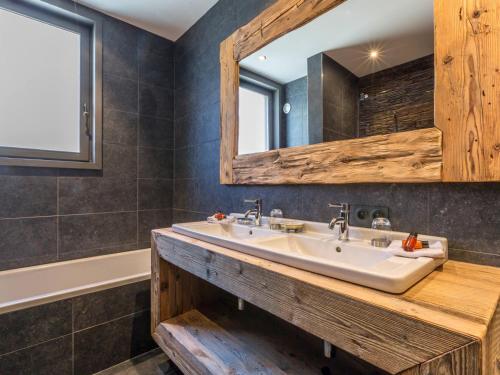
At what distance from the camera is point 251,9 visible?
64.5 inches

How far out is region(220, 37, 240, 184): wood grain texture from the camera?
1717 millimetres

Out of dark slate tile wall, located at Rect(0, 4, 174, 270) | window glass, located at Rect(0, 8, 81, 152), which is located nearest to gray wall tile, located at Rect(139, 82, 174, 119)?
dark slate tile wall, located at Rect(0, 4, 174, 270)

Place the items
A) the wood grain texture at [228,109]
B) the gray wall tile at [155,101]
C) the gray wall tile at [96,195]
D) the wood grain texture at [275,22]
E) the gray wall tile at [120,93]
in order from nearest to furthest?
the wood grain texture at [275,22]
the wood grain texture at [228,109]
the gray wall tile at [96,195]
the gray wall tile at [120,93]
the gray wall tile at [155,101]

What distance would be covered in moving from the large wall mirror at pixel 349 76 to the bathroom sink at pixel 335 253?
1.47 feet

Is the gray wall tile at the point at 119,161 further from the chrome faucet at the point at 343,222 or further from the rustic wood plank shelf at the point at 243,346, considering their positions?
the chrome faucet at the point at 343,222

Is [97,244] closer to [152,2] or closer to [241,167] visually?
[241,167]

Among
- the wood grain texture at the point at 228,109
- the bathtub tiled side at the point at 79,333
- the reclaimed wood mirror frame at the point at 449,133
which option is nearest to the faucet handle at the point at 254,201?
the wood grain texture at the point at 228,109

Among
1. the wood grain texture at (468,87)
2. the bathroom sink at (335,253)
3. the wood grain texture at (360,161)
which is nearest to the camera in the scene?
the bathroom sink at (335,253)

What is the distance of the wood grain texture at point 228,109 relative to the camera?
172cm

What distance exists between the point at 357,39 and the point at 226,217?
47.2 inches

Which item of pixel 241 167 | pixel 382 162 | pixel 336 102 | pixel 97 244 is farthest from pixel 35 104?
pixel 382 162

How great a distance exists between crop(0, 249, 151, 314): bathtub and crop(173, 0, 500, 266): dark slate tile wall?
577 millimetres

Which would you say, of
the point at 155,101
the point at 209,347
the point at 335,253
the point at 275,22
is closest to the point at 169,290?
the point at 209,347

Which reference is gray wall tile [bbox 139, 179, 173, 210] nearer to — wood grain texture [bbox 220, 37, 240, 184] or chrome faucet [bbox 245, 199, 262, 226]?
wood grain texture [bbox 220, 37, 240, 184]
